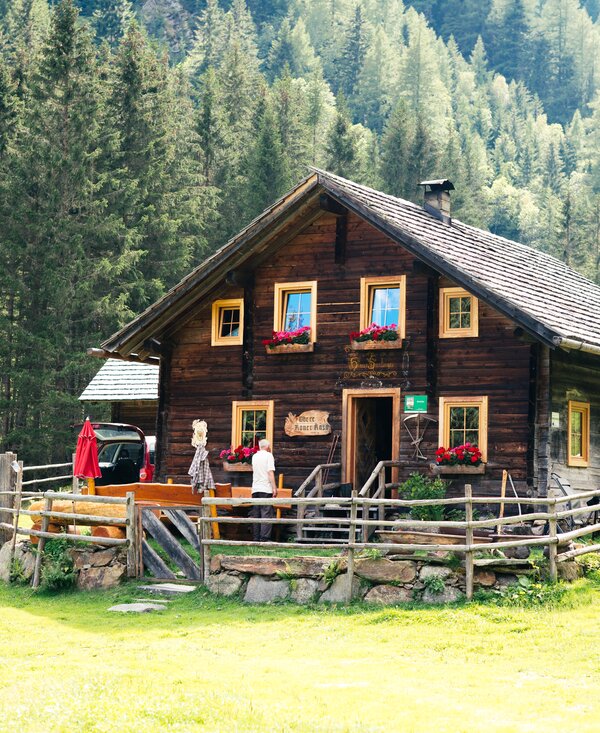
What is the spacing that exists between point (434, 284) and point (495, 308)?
2.15 metres

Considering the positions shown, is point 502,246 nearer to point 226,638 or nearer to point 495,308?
point 495,308

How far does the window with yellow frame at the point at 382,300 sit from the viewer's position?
25.1m

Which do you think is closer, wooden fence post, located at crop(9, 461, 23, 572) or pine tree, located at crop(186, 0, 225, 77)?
wooden fence post, located at crop(9, 461, 23, 572)

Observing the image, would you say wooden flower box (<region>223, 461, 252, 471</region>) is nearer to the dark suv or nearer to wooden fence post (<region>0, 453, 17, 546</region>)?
the dark suv

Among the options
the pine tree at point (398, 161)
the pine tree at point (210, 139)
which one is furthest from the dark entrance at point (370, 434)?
the pine tree at point (398, 161)

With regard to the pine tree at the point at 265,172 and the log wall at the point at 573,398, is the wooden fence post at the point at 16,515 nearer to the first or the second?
the log wall at the point at 573,398

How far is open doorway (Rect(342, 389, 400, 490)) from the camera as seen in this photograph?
24.9m

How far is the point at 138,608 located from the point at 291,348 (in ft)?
28.2

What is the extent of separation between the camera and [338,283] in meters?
25.8

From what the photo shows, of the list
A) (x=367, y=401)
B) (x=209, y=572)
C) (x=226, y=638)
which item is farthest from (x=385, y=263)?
(x=226, y=638)

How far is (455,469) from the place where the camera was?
934 inches

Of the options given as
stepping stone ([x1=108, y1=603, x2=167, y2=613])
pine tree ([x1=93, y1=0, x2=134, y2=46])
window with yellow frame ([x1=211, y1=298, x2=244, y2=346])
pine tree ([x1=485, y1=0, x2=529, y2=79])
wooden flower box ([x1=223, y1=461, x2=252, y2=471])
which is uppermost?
pine tree ([x1=485, y1=0, x2=529, y2=79])

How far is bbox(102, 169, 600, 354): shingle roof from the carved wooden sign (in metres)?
3.40

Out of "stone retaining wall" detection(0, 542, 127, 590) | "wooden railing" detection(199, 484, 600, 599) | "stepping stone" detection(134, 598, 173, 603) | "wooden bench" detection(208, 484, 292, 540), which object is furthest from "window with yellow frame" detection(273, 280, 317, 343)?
"stepping stone" detection(134, 598, 173, 603)
